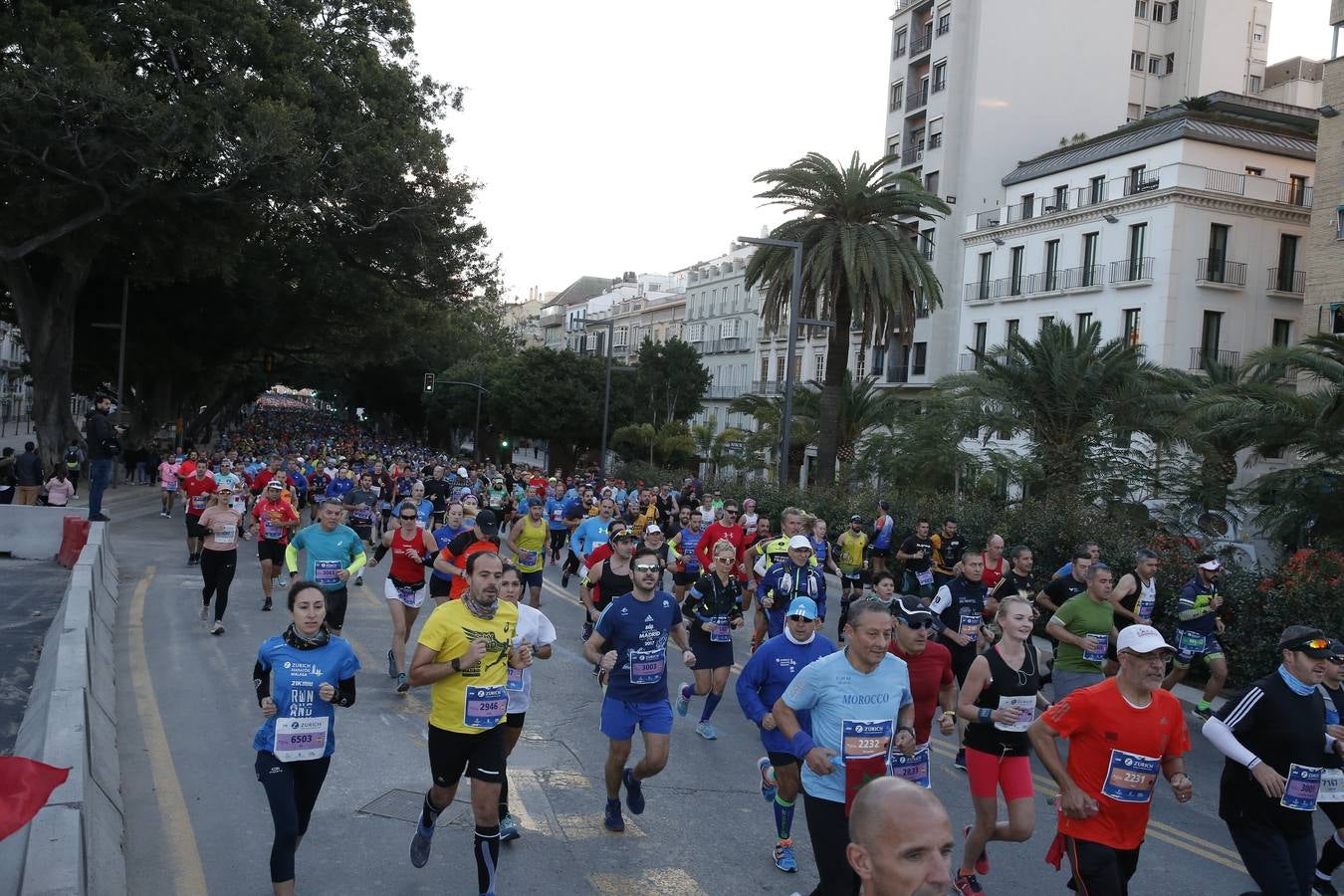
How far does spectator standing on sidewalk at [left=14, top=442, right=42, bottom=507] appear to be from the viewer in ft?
78.4

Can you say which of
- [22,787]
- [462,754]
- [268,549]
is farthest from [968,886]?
[268,549]

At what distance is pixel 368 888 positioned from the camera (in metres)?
6.12

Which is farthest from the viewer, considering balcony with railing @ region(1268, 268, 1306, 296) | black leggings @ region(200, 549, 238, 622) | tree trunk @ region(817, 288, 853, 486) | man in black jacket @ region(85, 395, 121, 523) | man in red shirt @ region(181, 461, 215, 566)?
balcony with railing @ region(1268, 268, 1306, 296)

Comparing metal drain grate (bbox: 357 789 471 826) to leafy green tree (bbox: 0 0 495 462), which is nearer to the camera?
metal drain grate (bbox: 357 789 471 826)

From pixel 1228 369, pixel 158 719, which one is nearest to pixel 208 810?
pixel 158 719

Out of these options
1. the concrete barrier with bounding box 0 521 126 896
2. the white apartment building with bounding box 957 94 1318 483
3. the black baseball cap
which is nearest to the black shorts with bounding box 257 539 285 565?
the concrete barrier with bounding box 0 521 126 896

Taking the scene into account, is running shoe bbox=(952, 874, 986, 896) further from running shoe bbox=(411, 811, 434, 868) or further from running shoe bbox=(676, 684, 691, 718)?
running shoe bbox=(676, 684, 691, 718)

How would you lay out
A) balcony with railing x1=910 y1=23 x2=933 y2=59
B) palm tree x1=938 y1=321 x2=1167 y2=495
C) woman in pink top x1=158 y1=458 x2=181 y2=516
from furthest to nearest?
balcony with railing x1=910 y1=23 x2=933 y2=59, woman in pink top x1=158 y1=458 x2=181 y2=516, palm tree x1=938 y1=321 x2=1167 y2=495

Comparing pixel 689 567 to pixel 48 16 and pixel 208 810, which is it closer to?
pixel 208 810

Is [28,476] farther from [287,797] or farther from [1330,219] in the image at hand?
[1330,219]

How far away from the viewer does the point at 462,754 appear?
20.4 feet

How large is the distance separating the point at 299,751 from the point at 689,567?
32.7 ft

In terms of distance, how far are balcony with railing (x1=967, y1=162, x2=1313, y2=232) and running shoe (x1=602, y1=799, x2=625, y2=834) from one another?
3597 cm

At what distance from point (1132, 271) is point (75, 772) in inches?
1539
